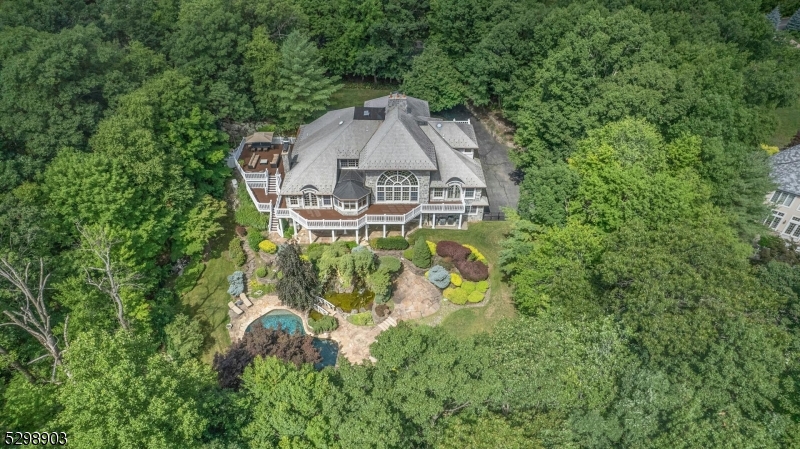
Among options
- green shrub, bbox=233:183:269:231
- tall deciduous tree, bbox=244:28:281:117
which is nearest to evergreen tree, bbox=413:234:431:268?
green shrub, bbox=233:183:269:231

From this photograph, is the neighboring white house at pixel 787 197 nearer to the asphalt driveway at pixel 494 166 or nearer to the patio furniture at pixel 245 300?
the asphalt driveway at pixel 494 166

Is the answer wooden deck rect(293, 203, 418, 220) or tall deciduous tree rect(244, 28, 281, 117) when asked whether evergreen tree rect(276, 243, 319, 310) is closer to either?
wooden deck rect(293, 203, 418, 220)

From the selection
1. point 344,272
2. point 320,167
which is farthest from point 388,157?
point 344,272

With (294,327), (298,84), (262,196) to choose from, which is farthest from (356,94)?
(294,327)

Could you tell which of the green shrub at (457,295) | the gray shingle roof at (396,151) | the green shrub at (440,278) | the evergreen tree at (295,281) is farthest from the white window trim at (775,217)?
A: the evergreen tree at (295,281)

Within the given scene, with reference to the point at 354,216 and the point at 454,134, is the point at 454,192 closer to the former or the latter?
the point at 454,134

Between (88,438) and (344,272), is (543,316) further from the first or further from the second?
(88,438)
